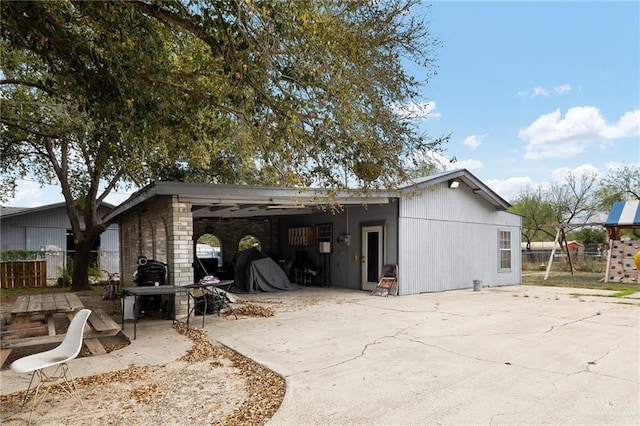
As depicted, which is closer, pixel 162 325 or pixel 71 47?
pixel 71 47

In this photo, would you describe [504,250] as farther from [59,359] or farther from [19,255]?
[19,255]

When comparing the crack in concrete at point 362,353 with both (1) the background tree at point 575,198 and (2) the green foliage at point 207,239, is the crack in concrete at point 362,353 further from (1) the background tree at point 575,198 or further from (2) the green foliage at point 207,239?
(1) the background tree at point 575,198

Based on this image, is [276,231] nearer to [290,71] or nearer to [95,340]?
[95,340]

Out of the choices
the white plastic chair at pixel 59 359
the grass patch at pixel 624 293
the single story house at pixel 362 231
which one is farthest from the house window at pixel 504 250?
the white plastic chair at pixel 59 359

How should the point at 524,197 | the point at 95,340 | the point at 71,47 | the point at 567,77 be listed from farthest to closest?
1. the point at 524,197
2. the point at 567,77
3. the point at 95,340
4. the point at 71,47

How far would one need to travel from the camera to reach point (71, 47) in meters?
4.02

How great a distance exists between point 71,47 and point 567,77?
12.7 meters

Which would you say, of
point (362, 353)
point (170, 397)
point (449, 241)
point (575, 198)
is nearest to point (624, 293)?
point (449, 241)

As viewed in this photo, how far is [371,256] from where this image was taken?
37.0 ft

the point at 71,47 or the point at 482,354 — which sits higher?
the point at 71,47

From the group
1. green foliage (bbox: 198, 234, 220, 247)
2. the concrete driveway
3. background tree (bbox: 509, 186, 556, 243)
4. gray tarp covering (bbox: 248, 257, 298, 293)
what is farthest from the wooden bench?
background tree (bbox: 509, 186, 556, 243)

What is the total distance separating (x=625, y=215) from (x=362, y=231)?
10193 millimetres

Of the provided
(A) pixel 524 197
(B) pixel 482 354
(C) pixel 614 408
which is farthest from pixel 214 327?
(A) pixel 524 197

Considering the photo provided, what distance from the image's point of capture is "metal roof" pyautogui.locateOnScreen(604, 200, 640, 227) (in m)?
14.3
